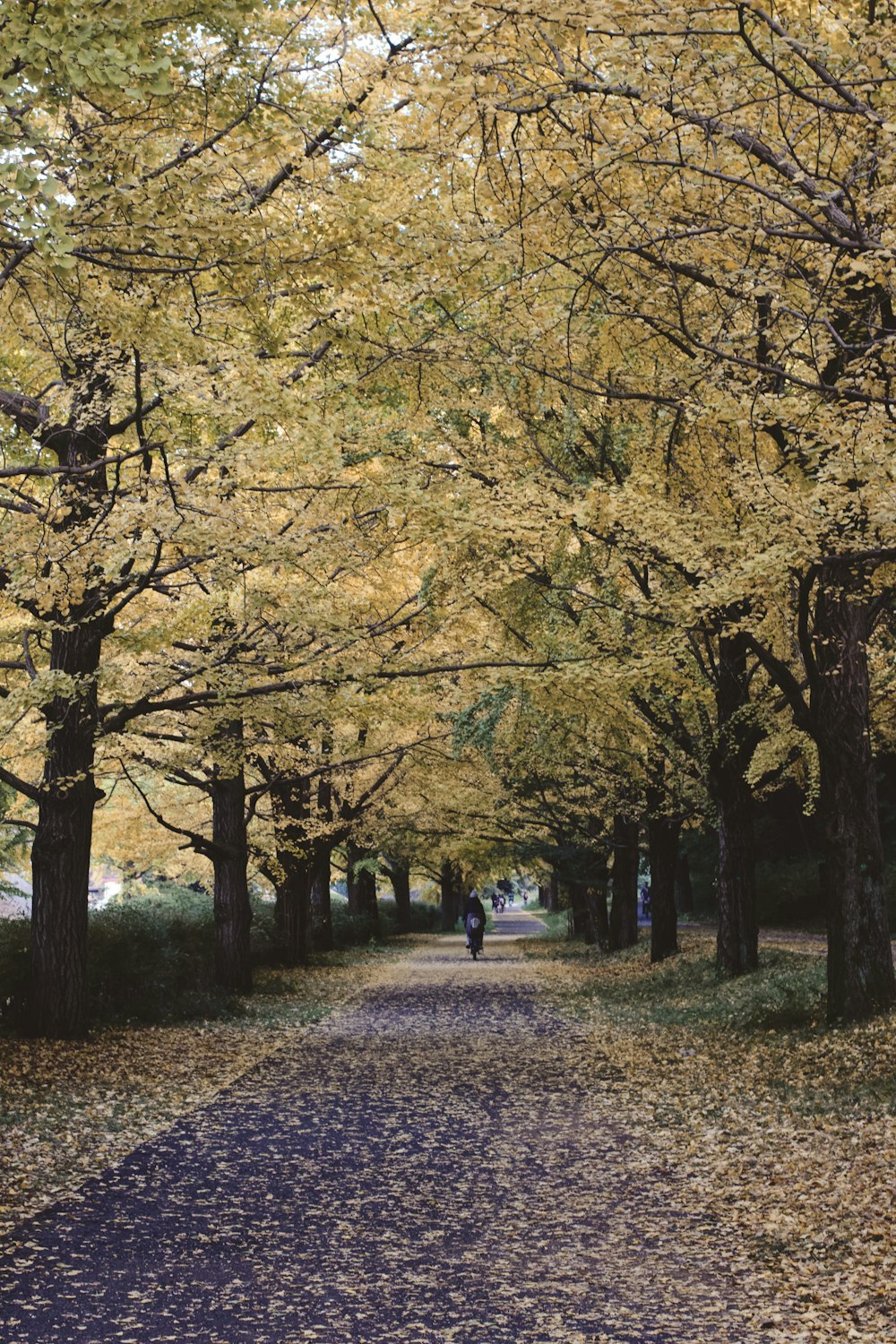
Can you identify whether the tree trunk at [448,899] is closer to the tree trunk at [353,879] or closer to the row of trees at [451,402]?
the tree trunk at [353,879]

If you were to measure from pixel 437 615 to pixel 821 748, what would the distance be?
17.2 ft

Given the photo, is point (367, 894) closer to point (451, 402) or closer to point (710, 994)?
point (710, 994)

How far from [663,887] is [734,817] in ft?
23.1

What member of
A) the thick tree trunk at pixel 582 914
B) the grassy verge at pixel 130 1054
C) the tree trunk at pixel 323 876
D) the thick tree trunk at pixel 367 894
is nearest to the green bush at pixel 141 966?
the grassy verge at pixel 130 1054

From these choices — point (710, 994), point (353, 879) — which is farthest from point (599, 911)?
point (710, 994)

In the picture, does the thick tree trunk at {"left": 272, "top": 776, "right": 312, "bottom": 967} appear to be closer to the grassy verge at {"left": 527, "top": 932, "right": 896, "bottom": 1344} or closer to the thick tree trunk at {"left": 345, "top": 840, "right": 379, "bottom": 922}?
the thick tree trunk at {"left": 345, "top": 840, "right": 379, "bottom": 922}

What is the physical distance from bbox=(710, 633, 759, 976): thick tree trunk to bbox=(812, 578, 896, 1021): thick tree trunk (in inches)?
163

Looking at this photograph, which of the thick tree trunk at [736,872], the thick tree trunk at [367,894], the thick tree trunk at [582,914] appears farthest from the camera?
the thick tree trunk at [367,894]

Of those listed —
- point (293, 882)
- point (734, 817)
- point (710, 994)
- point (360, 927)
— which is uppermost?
point (734, 817)

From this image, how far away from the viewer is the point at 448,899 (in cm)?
5875

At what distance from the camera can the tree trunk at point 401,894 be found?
48625mm

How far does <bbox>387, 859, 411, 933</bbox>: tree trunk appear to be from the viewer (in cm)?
4862

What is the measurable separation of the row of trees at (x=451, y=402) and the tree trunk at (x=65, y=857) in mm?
54

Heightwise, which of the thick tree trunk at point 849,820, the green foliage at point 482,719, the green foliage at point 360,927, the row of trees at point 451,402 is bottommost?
the green foliage at point 360,927
